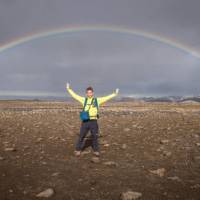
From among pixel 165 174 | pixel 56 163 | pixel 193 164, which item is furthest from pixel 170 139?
pixel 56 163

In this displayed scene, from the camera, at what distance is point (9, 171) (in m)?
8.48

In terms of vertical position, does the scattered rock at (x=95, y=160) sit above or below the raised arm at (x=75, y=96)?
below

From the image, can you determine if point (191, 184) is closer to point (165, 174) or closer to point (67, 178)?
point (165, 174)

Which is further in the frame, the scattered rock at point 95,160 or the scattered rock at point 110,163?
the scattered rock at point 95,160

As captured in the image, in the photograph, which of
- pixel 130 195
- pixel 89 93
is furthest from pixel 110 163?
pixel 130 195

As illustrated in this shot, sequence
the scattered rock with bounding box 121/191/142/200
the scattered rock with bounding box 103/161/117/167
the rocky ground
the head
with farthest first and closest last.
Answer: the head → the scattered rock with bounding box 103/161/117/167 → the rocky ground → the scattered rock with bounding box 121/191/142/200

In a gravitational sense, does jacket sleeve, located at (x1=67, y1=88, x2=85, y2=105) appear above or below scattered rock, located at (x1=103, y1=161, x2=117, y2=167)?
above

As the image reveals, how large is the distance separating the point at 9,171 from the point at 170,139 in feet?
26.2

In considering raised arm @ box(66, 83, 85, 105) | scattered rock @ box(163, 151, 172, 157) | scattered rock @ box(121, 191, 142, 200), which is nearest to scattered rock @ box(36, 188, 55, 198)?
scattered rock @ box(121, 191, 142, 200)

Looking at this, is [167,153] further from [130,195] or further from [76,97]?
[130,195]

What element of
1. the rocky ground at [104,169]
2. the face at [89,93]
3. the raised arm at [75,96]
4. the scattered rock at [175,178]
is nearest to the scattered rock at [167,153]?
the rocky ground at [104,169]

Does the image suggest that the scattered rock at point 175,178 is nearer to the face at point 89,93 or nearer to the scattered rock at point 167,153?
the scattered rock at point 167,153

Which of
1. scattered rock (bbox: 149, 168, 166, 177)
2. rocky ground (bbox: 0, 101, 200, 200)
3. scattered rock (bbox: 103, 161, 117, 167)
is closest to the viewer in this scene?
rocky ground (bbox: 0, 101, 200, 200)

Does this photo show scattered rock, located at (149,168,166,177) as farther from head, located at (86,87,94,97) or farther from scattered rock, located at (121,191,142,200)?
head, located at (86,87,94,97)
